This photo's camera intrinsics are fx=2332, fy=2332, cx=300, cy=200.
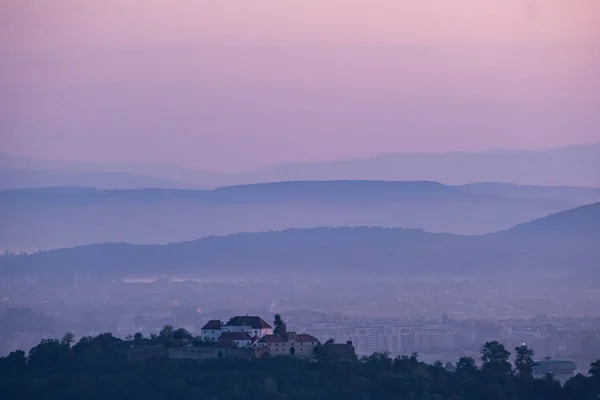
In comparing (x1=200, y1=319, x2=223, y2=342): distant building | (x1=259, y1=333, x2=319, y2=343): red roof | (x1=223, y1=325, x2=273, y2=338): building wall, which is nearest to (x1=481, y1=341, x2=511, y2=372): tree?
(x1=259, y1=333, x2=319, y2=343): red roof

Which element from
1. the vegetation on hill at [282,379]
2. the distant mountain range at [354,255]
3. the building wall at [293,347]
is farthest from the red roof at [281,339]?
the distant mountain range at [354,255]

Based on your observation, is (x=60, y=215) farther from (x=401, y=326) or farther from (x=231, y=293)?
Result: (x=401, y=326)

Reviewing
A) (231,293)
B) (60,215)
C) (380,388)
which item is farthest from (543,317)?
(60,215)

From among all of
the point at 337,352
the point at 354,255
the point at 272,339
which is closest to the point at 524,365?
the point at 337,352

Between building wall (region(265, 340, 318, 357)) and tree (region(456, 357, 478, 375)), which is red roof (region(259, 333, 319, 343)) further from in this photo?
tree (region(456, 357, 478, 375))

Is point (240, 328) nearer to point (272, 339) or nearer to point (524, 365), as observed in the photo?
point (272, 339)
